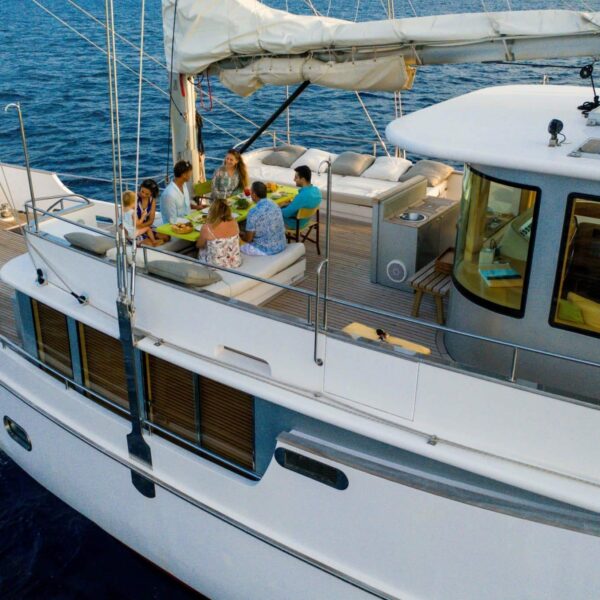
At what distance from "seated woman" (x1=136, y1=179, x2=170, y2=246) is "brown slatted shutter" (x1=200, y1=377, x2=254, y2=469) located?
7.70ft

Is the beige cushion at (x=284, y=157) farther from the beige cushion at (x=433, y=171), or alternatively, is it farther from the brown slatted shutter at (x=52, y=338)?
the brown slatted shutter at (x=52, y=338)

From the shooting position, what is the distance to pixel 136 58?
117ft

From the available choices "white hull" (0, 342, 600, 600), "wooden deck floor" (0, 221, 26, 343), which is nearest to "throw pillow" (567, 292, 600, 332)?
"white hull" (0, 342, 600, 600)

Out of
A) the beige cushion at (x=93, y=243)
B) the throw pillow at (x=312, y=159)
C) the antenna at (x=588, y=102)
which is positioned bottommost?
the throw pillow at (x=312, y=159)

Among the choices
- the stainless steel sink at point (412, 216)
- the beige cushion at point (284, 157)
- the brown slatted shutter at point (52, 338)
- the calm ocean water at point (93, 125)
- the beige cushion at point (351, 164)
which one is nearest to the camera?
the brown slatted shutter at point (52, 338)

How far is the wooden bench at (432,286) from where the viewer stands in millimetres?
6836

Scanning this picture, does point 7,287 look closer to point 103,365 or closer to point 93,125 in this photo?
point 103,365

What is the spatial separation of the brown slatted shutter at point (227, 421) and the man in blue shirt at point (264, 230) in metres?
1.90

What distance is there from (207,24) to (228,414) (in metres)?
3.99

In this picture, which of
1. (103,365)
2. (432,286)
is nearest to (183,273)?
(103,365)

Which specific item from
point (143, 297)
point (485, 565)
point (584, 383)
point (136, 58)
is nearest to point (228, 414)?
point (143, 297)

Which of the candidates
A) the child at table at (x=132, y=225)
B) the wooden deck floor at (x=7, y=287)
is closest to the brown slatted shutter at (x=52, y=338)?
the wooden deck floor at (x=7, y=287)

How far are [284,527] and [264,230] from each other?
2.94m

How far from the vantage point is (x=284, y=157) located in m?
12.2
